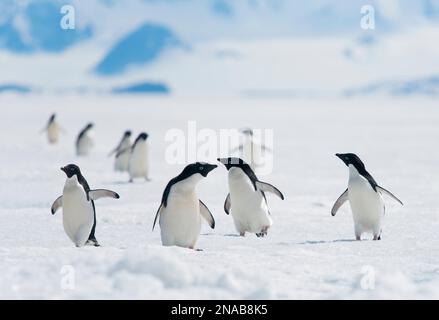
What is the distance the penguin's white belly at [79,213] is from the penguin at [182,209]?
51cm

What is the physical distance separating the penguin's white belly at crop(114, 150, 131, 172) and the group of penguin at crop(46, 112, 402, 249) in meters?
5.68

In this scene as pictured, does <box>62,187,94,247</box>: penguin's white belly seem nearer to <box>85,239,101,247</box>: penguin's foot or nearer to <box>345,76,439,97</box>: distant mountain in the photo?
<box>85,239,101,247</box>: penguin's foot

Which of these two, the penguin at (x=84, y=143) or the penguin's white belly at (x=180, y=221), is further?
the penguin at (x=84, y=143)

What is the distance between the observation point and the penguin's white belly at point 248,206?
6.09 metres

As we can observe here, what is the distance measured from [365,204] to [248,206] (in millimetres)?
862

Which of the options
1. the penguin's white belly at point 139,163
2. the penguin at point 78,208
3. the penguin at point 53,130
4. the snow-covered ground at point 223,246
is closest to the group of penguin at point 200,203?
the penguin at point 78,208

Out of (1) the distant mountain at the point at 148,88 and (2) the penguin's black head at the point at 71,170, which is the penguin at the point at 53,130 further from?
(1) the distant mountain at the point at 148,88

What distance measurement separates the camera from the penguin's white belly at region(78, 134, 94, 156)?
49.4 ft

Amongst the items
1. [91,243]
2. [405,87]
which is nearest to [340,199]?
[91,243]

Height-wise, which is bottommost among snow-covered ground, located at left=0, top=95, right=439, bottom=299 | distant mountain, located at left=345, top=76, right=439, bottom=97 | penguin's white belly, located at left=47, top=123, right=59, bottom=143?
snow-covered ground, located at left=0, top=95, right=439, bottom=299

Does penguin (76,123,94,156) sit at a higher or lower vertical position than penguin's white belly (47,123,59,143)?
lower

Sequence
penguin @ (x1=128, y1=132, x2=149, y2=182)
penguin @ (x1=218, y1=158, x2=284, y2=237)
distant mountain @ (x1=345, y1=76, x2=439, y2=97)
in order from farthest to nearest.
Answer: distant mountain @ (x1=345, y1=76, x2=439, y2=97), penguin @ (x1=128, y1=132, x2=149, y2=182), penguin @ (x1=218, y1=158, x2=284, y2=237)

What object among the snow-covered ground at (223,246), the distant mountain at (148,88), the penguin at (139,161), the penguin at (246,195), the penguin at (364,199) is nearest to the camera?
the snow-covered ground at (223,246)

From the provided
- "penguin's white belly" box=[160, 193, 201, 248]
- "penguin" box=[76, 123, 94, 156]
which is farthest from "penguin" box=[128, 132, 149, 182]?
"penguin's white belly" box=[160, 193, 201, 248]
